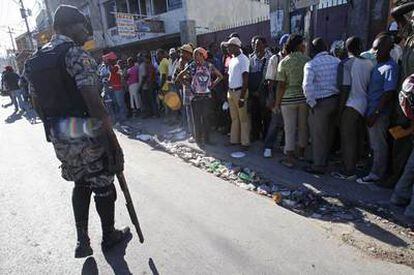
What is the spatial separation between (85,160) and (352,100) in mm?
3335

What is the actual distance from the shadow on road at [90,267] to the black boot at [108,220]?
175mm

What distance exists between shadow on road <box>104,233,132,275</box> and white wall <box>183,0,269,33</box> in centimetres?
1371

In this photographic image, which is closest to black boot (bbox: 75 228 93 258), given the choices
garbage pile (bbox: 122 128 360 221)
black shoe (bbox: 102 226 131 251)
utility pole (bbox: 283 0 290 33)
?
black shoe (bbox: 102 226 131 251)

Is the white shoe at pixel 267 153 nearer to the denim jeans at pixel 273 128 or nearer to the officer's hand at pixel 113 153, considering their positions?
the denim jeans at pixel 273 128

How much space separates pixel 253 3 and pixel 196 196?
60.3ft

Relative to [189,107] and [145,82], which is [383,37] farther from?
[145,82]

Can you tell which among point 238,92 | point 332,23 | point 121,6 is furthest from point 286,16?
point 121,6

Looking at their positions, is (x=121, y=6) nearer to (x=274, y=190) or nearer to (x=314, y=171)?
(x=314, y=171)

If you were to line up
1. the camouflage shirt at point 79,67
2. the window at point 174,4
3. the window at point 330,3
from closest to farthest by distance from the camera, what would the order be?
the camouflage shirt at point 79,67 < the window at point 330,3 < the window at point 174,4

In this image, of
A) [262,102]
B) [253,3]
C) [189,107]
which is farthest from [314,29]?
[253,3]

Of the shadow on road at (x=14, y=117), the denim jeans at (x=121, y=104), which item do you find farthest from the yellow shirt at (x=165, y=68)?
the shadow on road at (x=14, y=117)

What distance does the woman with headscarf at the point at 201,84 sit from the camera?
6094 millimetres

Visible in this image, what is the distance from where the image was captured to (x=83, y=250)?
3.16 meters

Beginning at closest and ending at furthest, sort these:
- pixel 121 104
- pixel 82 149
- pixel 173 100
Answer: pixel 82 149 < pixel 173 100 < pixel 121 104
